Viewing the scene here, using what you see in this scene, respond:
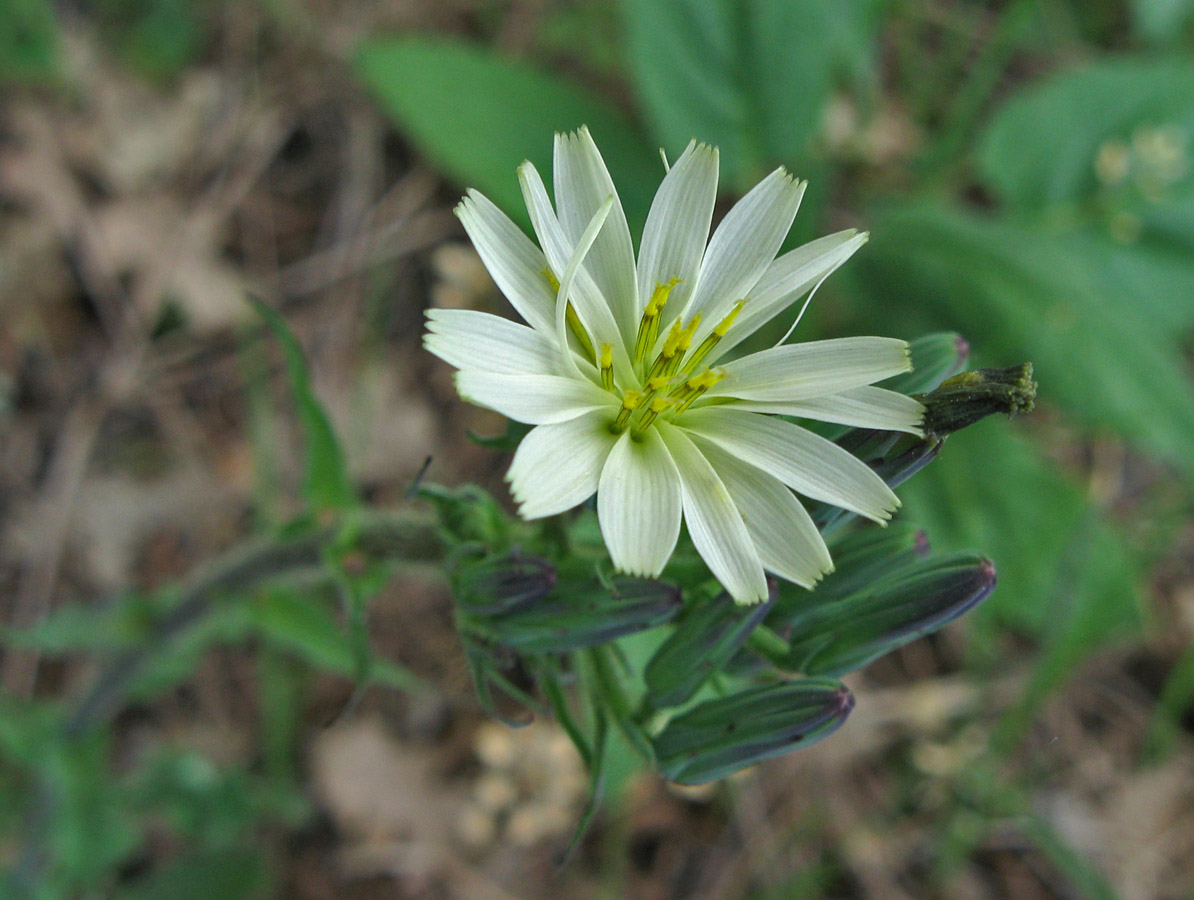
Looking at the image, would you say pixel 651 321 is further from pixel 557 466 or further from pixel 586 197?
pixel 557 466

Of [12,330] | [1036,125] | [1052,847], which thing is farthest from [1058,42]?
[12,330]

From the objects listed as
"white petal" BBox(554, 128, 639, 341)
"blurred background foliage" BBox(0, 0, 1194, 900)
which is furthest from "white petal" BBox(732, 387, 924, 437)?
"blurred background foliage" BBox(0, 0, 1194, 900)

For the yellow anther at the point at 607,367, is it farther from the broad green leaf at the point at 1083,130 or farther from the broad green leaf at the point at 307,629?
the broad green leaf at the point at 1083,130

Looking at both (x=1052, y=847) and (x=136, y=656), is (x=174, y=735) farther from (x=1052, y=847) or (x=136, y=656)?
(x=1052, y=847)

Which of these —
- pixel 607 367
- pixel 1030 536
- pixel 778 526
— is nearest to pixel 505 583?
pixel 607 367

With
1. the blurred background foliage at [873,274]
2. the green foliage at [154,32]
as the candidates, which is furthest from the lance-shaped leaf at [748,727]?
the green foliage at [154,32]
